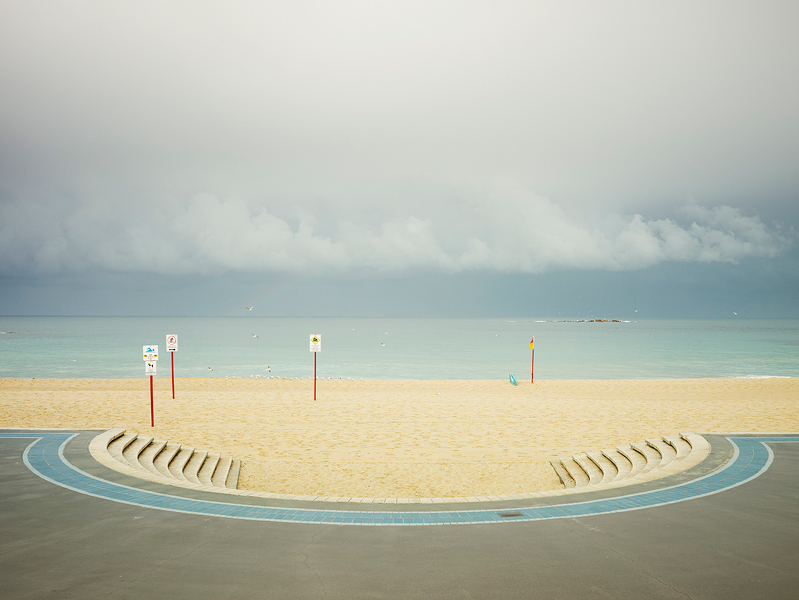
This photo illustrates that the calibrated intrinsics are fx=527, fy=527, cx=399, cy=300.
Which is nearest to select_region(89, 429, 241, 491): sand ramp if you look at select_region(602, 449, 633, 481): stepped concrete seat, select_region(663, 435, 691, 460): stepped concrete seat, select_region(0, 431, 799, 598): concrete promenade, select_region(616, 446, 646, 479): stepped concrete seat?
select_region(0, 431, 799, 598): concrete promenade

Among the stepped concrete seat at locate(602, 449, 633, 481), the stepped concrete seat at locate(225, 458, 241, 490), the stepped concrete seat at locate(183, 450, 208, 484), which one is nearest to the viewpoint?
the stepped concrete seat at locate(602, 449, 633, 481)

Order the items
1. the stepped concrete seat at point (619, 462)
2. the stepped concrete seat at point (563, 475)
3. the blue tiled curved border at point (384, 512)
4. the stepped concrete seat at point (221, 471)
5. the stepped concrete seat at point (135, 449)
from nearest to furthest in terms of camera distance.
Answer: the blue tiled curved border at point (384, 512) → the stepped concrete seat at point (135, 449) → the stepped concrete seat at point (619, 462) → the stepped concrete seat at point (221, 471) → the stepped concrete seat at point (563, 475)

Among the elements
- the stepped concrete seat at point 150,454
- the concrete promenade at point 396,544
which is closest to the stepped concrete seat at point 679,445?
the concrete promenade at point 396,544

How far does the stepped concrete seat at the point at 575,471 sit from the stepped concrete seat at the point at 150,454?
28.8 ft

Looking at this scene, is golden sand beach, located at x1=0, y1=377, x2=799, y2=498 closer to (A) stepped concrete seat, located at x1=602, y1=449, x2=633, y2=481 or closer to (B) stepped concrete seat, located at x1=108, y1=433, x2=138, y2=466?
(A) stepped concrete seat, located at x1=602, y1=449, x2=633, y2=481

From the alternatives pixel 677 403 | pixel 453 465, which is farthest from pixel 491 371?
pixel 453 465

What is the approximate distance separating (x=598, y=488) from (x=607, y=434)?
8.50m

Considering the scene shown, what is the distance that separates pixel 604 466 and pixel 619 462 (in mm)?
372

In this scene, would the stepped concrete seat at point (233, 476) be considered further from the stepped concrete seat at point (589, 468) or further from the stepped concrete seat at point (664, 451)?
the stepped concrete seat at point (664, 451)

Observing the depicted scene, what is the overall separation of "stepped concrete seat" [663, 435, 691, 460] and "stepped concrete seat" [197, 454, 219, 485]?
9.72 metres

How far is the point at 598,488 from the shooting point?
8648mm

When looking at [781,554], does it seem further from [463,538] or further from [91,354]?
[91,354]

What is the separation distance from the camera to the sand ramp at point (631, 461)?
10.4m

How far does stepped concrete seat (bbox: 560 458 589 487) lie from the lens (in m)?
11.5
